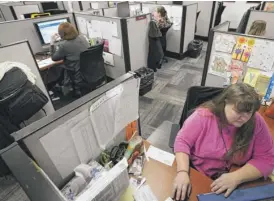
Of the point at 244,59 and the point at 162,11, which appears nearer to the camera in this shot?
the point at 244,59

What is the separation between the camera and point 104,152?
859 millimetres

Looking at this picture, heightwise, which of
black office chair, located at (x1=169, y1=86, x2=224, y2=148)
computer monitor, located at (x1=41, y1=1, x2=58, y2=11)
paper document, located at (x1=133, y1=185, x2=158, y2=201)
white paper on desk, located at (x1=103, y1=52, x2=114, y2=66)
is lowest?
white paper on desk, located at (x1=103, y1=52, x2=114, y2=66)

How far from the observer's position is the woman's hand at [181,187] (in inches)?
31.1

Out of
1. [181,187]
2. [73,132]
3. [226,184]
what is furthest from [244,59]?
[73,132]

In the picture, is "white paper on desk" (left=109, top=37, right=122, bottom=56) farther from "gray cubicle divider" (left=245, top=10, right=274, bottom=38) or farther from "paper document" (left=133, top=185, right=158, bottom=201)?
"paper document" (left=133, top=185, right=158, bottom=201)

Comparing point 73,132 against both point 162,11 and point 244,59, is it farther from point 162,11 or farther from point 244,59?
point 162,11

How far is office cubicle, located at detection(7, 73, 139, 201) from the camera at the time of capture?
552mm

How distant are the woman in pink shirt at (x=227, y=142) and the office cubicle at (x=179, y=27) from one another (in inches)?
114

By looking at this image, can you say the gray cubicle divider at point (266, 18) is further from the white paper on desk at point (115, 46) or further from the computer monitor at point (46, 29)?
the computer monitor at point (46, 29)

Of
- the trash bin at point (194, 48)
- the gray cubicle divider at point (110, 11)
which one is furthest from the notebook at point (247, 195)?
the trash bin at point (194, 48)

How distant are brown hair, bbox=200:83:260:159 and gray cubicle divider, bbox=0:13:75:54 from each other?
2511 mm

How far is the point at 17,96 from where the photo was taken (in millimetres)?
1446

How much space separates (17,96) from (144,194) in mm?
1259

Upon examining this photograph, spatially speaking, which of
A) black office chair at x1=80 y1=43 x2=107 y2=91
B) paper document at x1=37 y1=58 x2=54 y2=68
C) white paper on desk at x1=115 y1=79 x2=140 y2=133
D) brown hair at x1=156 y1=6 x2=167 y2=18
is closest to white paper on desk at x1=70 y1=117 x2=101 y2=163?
white paper on desk at x1=115 y1=79 x2=140 y2=133
